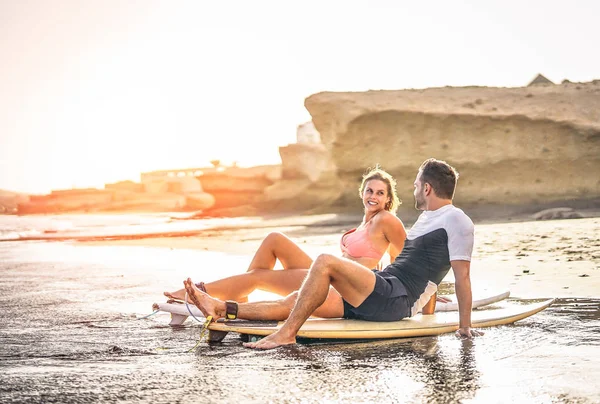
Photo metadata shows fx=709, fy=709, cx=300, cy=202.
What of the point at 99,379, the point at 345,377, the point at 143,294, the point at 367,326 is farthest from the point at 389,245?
the point at 143,294

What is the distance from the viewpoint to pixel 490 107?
22953 millimetres

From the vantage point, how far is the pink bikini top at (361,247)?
17.8ft

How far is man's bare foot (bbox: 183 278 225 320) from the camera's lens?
4.80 meters

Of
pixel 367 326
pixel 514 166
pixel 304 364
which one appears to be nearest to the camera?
pixel 304 364

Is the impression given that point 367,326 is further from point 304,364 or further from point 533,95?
point 533,95

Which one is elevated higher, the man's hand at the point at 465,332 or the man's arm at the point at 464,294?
the man's arm at the point at 464,294

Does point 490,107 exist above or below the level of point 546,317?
above

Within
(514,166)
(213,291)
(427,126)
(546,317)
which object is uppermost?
(427,126)

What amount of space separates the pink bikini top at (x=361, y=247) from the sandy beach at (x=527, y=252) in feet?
7.33

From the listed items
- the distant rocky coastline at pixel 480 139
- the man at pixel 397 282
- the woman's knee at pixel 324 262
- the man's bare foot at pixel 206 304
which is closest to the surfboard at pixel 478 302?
the man at pixel 397 282

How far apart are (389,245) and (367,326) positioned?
0.88 m

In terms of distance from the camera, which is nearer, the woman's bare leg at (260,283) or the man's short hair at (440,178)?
the man's short hair at (440,178)

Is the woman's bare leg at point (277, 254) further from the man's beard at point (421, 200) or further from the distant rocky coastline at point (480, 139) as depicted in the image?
the distant rocky coastline at point (480, 139)

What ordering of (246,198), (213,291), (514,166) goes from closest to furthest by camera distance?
(213,291) < (514,166) < (246,198)
